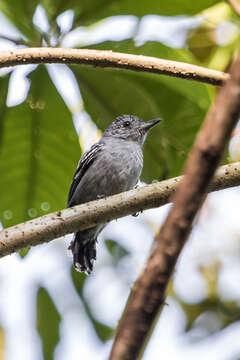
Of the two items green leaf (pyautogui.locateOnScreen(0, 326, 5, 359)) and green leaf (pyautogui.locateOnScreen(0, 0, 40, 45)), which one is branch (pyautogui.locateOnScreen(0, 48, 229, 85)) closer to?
green leaf (pyautogui.locateOnScreen(0, 0, 40, 45))

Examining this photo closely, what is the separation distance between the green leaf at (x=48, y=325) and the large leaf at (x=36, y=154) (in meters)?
0.84

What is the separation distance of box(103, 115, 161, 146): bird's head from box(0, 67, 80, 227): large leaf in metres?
1.23

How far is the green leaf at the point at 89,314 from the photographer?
16.6 feet

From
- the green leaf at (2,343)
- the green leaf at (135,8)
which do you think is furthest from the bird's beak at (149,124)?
the green leaf at (2,343)

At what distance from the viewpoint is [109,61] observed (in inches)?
127

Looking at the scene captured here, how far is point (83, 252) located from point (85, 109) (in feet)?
5.16

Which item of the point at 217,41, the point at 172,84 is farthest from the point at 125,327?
the point at 217,41

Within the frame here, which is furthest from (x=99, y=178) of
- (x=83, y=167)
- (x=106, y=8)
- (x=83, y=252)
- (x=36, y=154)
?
(x=106, y=8)

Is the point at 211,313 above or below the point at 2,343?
below

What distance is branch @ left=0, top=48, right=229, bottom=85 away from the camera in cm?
323

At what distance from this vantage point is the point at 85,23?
429 centimetres

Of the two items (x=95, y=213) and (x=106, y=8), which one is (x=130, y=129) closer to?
(x=106, y=8)

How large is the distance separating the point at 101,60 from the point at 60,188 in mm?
1851

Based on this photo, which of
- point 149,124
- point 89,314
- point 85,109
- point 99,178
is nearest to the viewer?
point 85,109
